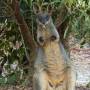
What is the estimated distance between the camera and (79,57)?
1284 centimetres

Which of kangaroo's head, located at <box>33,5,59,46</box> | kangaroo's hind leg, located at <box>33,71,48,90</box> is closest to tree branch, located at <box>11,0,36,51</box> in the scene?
kangaroo's head, located at <box>33,5,59,46</box>

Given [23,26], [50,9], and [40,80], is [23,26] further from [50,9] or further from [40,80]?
[40,80]

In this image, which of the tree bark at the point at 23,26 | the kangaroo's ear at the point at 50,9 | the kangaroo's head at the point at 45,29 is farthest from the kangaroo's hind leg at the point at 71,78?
the tree bark at the point at 23,26

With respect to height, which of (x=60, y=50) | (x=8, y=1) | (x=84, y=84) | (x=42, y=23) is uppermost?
(x=8, y=1)

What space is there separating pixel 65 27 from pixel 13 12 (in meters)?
0.96

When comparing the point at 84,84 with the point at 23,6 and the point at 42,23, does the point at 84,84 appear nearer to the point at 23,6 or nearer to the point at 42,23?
the point at 23,6

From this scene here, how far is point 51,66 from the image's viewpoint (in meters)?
5.03

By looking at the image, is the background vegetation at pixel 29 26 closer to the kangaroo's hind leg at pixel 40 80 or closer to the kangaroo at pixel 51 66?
the kangaroo at pixel 51 66

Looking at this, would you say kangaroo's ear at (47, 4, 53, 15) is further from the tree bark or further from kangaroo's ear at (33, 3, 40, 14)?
the tree bark

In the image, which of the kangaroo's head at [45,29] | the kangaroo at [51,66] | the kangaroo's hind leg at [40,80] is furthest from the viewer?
the kangaroo's hind leg at [40,80]

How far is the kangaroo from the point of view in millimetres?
4930

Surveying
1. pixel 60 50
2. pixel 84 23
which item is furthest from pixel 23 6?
pixel 60 50

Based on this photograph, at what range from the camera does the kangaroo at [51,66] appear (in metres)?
4.93

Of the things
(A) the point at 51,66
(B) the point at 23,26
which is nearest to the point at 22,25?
(B) the point at 23,26
